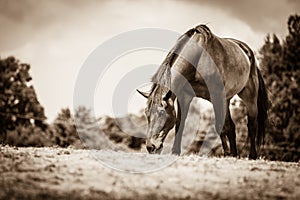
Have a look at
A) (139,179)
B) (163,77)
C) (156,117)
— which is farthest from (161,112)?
(139,179)

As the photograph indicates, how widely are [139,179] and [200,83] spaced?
362cm

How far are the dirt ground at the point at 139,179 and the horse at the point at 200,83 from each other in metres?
0.94

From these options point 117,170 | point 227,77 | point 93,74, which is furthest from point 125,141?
point 117,170

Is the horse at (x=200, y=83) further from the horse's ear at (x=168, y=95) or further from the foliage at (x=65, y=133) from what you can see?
the foliage at (x=65, y=133)

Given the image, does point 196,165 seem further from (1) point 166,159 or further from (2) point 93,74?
(2) point 93,74

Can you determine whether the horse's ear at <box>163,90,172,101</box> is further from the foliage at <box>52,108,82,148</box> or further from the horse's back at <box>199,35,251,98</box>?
the foliage at <box>52,108,82,148</box>

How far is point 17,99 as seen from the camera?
1614 inches

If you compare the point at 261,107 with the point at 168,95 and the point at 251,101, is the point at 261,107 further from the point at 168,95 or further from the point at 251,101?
the point at 168,95

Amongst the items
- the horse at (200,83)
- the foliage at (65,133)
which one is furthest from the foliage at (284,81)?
the foliage at (65,133)

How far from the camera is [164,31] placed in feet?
38.5

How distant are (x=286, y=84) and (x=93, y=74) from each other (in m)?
19.2

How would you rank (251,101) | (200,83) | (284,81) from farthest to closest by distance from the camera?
1. (284,81)
2. (251,101)
3. (200,83)

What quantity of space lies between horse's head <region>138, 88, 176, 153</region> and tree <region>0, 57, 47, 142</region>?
106 feet

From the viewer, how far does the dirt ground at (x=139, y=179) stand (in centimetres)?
556
